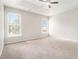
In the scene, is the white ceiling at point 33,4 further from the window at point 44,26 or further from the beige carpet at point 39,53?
the window at point 44,26

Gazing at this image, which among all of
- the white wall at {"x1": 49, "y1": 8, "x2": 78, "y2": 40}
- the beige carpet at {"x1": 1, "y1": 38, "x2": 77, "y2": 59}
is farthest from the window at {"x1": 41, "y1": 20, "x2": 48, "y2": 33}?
the beige carpet at {"x1": 1, "y1": 38, "x2": 77, "y2": 59}

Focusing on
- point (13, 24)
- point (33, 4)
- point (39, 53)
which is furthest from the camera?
point (13, 24)

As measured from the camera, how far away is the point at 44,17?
9.36 m

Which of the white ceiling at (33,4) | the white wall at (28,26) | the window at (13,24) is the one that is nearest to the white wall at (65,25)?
the white wall at (28,26)

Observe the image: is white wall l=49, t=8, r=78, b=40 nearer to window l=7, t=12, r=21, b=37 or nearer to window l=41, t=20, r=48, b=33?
window l=41, t=20, r=48, b=33

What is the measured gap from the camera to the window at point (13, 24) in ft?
19.8

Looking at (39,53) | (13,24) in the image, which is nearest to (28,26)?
(13,24)

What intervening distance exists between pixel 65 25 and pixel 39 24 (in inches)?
91.0

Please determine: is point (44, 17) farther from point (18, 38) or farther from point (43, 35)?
point (18, 38)

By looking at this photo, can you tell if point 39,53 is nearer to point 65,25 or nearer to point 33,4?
point 33,4

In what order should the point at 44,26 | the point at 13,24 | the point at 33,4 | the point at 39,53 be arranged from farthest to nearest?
the point at 44,26, the point at 13,24, the point at 33,4, the point at 39,53

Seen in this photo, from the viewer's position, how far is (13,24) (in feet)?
20.7

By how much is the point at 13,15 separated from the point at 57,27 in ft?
15.0

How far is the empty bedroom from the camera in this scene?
17.1 ft
